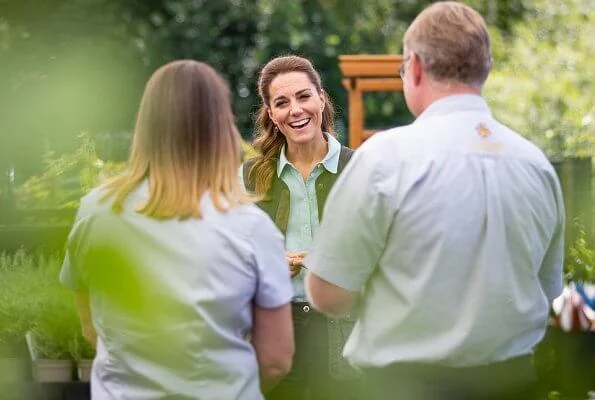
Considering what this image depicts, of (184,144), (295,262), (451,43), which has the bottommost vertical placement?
(295,262)

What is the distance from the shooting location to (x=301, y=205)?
168 inches

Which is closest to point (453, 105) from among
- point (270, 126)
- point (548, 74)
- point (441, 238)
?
point (441, 238)

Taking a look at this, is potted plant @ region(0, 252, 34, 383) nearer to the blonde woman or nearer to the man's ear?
the blonde woman

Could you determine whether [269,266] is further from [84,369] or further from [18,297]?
[84,369]

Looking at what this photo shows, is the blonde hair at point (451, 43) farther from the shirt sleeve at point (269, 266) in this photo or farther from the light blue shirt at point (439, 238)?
the shirt sleeve at point (269, 266)

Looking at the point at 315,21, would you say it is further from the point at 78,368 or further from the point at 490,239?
the point at 490,239

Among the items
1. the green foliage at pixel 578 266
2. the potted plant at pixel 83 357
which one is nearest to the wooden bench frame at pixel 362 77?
the green foliage at pixel 578 266

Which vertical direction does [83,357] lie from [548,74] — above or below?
above

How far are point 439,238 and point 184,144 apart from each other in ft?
1.66

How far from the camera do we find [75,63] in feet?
4.87

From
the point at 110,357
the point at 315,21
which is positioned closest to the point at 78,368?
the point at 110,357

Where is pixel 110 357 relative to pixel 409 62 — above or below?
below

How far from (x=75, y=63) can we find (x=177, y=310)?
0.32 m

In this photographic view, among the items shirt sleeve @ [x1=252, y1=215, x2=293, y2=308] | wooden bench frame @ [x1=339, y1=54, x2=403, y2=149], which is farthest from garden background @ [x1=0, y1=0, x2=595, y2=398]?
wooden bench frame @ [x1=339, y1=54, x2=403, y2=149]
